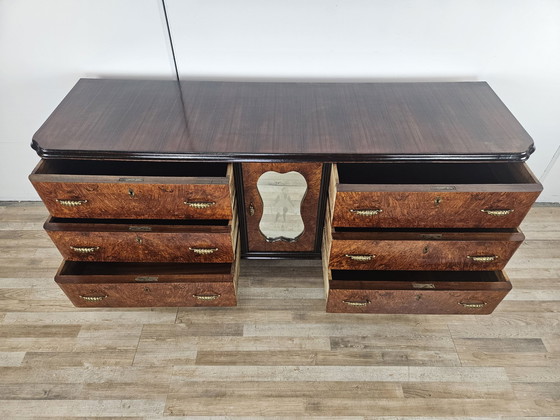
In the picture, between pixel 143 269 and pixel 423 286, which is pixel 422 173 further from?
pixel 143 269

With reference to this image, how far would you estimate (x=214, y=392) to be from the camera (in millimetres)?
1123

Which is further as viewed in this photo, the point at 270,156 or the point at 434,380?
the point at 434,380

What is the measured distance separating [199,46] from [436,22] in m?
0.66

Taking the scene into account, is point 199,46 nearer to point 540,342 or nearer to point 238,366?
point 238,366

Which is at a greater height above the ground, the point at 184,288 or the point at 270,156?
the point at 270,156

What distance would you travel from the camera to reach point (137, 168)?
45.9 inches

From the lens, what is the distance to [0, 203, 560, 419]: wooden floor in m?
1.10

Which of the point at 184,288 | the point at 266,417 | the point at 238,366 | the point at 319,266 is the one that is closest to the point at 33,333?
the point at 184,288

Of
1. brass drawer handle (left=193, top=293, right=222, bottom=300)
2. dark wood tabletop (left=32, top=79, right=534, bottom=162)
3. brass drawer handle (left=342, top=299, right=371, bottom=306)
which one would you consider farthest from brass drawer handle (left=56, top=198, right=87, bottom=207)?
brass drawer handle (left=342, top=299, right=371, bottom=306)

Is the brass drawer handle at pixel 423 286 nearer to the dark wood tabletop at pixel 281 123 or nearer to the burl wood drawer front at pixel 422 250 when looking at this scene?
the burl wood drawer front at pixel 422 250

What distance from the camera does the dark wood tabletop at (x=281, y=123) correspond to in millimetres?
974

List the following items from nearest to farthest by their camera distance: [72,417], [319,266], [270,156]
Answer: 1. [270,156]
2. [72,417]
3. [319,266]

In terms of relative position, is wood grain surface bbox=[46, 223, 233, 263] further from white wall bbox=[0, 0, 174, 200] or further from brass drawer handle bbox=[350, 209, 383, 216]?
white wall bbox=[0, 0, 174, 200]

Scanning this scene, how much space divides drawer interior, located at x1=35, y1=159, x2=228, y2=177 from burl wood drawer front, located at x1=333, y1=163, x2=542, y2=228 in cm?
36
